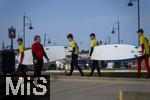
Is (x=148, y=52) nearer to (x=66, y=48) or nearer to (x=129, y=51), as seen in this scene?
(x=129, y=51)

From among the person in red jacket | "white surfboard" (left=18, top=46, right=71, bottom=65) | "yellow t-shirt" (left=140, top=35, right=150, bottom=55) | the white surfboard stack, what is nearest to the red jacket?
the person in red jacket

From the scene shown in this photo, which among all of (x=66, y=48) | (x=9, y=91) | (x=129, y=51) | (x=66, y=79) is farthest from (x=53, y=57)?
(x=9, y=91)

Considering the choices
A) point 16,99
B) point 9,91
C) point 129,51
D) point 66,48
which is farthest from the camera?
point 66,48

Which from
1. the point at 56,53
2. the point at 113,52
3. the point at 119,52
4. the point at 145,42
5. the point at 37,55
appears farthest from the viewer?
the point at 56,53

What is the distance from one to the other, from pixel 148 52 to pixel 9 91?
714 centimetres

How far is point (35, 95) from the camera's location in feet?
42.9

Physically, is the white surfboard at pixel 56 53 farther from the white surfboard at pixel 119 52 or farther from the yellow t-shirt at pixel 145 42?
the yellow t-shirt at pixel 145 42

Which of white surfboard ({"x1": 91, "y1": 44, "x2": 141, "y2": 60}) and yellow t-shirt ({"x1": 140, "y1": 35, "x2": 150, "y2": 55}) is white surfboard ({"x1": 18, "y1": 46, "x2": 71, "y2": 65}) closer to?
white surfboard ({"x1": 91, "y1": 44, "x2": 141, "y2": 60})

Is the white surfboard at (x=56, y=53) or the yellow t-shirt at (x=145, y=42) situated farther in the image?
the white surfboard at (x=56, y=53)

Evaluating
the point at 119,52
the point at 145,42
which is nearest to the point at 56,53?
the point at 119,52

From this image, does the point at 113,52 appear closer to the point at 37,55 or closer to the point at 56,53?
the point at 56,53

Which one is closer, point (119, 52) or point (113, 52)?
point (113, 52)

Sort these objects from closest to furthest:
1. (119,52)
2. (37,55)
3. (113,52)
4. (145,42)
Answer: (37,55)
(145,42)
(113,52)
(119,52)

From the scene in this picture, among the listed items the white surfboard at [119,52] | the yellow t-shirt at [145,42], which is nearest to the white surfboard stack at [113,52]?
the white surfboard at [119,52]
